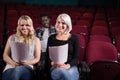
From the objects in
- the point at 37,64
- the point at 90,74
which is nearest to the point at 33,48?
the point at 37,64

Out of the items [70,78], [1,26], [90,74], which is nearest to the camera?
[70,78]

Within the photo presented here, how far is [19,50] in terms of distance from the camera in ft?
10.6

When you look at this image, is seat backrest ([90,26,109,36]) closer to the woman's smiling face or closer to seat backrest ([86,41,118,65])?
seat backrest ([86,41,118,65])

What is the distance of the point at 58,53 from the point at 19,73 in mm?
525

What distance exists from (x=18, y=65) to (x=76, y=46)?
2.38ft

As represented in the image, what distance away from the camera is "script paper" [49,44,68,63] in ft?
10.3

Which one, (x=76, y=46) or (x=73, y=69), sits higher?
(x=76, y=46)

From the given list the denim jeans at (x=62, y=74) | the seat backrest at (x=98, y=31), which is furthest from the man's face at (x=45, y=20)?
the seat backrest at (x=98, y=31)

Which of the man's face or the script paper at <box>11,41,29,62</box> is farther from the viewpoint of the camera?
the man's face

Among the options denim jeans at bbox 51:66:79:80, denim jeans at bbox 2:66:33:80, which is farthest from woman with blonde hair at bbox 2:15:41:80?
denim jeans at bbox 51:66:79:80

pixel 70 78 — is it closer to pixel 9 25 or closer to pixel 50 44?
pixel 50 44

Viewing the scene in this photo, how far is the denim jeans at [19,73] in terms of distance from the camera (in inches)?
129

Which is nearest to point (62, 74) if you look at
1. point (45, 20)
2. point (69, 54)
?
point (69, 54)

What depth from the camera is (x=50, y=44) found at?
363 centimetres
